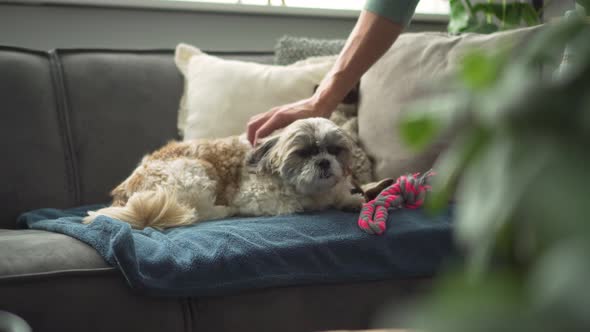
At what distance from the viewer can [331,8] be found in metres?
3.41

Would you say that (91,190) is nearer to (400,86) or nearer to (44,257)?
(44,257)

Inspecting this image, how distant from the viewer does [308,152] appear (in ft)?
6.41

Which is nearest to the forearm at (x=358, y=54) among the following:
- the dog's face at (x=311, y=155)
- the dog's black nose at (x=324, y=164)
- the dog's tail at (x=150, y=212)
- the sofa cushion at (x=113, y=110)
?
the dog's face at (x=311, y=155)

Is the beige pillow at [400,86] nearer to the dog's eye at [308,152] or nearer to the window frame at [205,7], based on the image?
the dog's eye at [308,152]

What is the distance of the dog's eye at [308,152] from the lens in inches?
76.4

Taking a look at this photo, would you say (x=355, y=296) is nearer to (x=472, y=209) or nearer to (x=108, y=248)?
(x=108, y=248)

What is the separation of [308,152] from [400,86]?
41cm

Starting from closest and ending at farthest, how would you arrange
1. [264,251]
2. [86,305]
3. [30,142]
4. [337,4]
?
[86,305] → [264,251] → [30,142] → [337,4]

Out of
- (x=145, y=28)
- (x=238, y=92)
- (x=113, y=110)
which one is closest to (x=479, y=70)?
(x=238, y=92)

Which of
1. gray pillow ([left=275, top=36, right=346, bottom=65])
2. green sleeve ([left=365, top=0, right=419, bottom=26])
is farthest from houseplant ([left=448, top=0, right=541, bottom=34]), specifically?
green sleeve ([left=365, top=0, right=419, bottom=26])

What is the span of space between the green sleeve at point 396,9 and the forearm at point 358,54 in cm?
2

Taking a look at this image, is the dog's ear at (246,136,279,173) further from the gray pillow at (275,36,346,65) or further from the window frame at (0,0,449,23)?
the window frame at (0,0,449,23)

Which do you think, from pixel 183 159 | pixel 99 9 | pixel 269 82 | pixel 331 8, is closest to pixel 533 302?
pixel 183 159

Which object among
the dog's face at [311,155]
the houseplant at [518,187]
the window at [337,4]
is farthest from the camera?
the window at [337,4]
